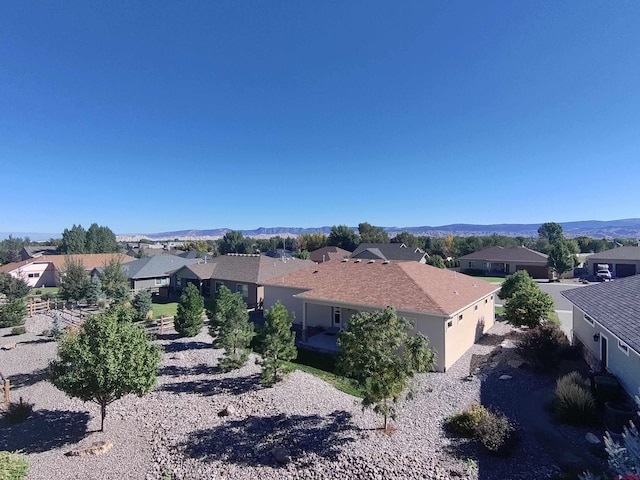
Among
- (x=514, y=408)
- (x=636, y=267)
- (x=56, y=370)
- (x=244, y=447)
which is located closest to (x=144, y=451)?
(x=244, y=447)

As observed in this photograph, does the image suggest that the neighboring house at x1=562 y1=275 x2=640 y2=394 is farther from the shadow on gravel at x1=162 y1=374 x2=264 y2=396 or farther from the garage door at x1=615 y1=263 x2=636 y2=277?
the garage door at x1=615 y1=263 x2=636 y2=277

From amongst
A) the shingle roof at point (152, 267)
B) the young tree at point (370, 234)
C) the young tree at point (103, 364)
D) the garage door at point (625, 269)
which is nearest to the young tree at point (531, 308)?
the young tree at point (103, 364)

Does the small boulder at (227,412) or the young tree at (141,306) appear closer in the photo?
the small boulder at (227,412)

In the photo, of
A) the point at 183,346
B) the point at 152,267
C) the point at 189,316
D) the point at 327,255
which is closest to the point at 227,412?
the point at 183,346

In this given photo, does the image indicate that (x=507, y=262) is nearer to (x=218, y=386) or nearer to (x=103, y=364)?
→ (x=218, y=386)

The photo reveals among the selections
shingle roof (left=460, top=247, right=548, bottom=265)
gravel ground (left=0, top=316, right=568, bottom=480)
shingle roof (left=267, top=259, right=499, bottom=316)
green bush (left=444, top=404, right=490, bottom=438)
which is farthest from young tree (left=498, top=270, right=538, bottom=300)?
shingle roof (left=460, top=247, right=548, bottom=265)

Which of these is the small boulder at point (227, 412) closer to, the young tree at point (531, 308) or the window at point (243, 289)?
the young tree at point (531, 308)
